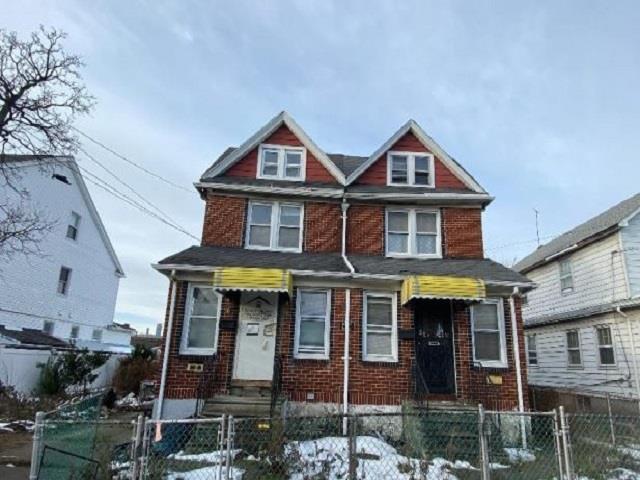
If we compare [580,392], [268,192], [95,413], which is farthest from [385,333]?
[580,392]

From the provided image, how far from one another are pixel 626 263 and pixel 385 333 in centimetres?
894

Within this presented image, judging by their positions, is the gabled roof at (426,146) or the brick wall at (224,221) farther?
the gabled roof at (426,146)

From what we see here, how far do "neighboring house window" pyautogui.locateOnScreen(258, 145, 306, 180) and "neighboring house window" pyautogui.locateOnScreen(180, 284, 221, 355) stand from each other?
13.5 ft

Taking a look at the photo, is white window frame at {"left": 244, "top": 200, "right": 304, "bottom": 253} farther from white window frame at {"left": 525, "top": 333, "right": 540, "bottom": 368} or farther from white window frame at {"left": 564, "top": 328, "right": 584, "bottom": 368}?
white window frame at {"left": 525, "top": 333, "right": 540, "bottom": 368}

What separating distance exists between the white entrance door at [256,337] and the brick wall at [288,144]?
4058 mm

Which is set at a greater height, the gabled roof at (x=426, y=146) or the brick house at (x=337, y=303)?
the gabled roof at (x=426, y=146)

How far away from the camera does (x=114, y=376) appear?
56.6ft

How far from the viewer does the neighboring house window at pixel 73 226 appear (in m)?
20.9

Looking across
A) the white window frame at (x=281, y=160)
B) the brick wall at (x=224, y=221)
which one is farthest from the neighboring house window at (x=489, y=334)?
the brick wall at (x=224, y=221)

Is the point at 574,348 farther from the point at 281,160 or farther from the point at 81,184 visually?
the point at 81,184

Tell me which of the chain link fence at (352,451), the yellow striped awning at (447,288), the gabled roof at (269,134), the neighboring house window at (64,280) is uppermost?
the gabled roof at (269,134)

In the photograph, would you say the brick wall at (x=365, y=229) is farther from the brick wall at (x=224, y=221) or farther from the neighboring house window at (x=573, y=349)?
the neighboring house window at (x=573, y=349)

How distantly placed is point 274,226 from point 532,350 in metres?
13.3

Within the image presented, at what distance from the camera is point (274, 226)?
42.2 feet
